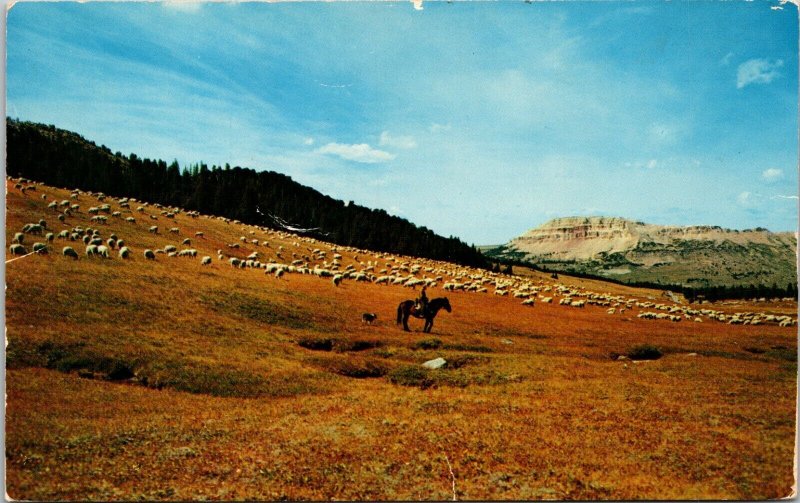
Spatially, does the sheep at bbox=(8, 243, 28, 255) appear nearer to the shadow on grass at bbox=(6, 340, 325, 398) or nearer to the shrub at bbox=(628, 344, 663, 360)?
the shadow on grass at bbox=(6, 340, 325, 398)

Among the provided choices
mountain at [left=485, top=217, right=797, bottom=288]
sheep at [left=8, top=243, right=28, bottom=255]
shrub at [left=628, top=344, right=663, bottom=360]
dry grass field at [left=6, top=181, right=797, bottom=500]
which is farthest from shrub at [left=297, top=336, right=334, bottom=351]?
mountain at [left=485, top=217, right=797, bottom=288]

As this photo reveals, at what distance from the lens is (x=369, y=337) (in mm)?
18500

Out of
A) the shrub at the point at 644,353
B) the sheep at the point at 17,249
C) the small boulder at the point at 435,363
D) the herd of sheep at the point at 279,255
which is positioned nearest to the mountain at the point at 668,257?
the herd of sheep at the point at 279,255

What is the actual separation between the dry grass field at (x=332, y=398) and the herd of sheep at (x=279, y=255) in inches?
20.5

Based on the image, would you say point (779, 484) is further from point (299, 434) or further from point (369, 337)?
point (369, 337)

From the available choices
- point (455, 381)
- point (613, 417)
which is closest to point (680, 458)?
point (613, 417)

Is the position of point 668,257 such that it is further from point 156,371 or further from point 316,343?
point 156,371

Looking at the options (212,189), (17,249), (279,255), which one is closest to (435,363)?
(17,249)

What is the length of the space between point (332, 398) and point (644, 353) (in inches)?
584

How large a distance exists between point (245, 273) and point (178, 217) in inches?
421

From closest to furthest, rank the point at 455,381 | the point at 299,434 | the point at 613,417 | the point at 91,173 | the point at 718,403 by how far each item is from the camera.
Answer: the point at 299,434 < the point at 613,417 < the point at 718,403 < the point at 455,381 < the point at 91,173

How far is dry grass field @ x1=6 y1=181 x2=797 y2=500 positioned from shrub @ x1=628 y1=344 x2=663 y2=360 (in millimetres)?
797

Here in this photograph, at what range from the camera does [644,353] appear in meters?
19.2

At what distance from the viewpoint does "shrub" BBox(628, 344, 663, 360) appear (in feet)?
62.5
